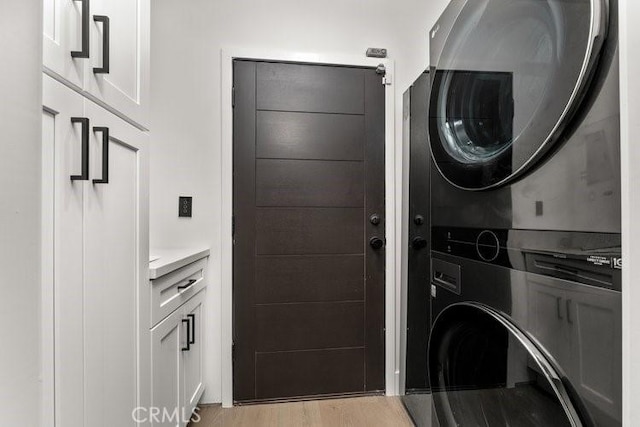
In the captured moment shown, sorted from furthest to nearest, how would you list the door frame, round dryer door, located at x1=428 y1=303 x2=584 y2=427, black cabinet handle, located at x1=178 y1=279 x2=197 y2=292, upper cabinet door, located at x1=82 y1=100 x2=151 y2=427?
the door frame, black cabinet handle, located at x1=178 y1=279 x2=197 y2=292, upper cabinet door, located at x1=82 y1=100 x2=151 y2=427, round dryer door, located at x1=428 y1=303 x2=584 y2=427

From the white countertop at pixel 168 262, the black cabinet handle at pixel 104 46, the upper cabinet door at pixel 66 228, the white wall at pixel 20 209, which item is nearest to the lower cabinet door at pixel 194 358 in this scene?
the white countertop at pixel 168 262

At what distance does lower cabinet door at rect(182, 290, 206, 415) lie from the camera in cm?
148

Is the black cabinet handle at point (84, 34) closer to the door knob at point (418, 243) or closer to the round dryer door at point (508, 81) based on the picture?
the round dryer door at point (508, 81)

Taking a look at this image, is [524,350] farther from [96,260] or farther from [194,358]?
[194,358]

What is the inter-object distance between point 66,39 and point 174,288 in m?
0.92

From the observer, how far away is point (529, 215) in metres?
0.65

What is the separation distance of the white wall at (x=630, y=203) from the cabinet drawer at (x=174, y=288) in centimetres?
117

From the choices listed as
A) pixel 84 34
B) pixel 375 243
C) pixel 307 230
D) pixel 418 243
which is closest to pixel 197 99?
pixel 307 230

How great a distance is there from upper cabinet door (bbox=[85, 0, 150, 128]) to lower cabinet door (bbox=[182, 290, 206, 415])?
35.3 inches

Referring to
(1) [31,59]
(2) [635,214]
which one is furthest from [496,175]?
(1) [31,59]

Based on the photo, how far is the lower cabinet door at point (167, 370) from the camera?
1.11 metres

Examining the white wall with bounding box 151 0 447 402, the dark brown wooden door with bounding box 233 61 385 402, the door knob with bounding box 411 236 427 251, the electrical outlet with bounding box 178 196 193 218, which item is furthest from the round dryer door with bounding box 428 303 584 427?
the electrical outlet with bounding box 178 196 193 218

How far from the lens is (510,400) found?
2.38ft

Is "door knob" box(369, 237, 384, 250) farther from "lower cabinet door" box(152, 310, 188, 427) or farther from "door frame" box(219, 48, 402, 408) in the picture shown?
"lower cabinet door" box(152, 310, 188, 427)
